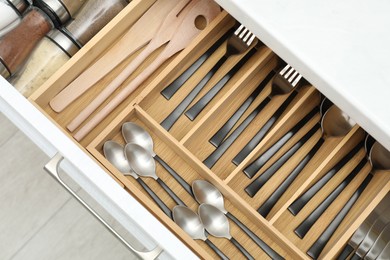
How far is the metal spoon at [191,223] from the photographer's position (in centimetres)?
98

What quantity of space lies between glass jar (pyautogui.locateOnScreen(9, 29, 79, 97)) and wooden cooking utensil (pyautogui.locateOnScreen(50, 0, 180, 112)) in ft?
0.14

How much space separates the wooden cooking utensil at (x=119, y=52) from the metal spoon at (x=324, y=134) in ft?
1.13

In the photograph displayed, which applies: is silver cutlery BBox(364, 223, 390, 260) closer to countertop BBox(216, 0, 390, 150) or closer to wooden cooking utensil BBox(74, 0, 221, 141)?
countertop BBox(216, 0, 390, 150)

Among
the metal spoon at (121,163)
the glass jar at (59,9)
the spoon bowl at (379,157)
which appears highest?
the spoon bowl at (379,157)

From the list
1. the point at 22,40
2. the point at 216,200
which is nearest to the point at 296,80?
the point at 216,200

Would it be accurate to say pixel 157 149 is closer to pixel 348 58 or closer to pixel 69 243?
pixel 348 58

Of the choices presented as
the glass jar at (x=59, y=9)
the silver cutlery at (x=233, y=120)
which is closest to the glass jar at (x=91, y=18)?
the glass jar at (x=59, y=9)

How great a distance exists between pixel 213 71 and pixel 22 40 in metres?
0.34

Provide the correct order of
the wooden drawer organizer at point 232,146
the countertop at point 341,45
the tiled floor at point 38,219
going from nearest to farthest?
1. the countertop at point 341,45
2. the wooden drawer organizer at point 232,146
3. the tiled floor at point 38,219

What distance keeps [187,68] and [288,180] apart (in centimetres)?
27

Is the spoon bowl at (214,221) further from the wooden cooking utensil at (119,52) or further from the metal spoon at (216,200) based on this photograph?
the wooden cooking utensil at (119,52)

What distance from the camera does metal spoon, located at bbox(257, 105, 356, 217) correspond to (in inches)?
39.4

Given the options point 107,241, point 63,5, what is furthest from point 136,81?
point 107,241

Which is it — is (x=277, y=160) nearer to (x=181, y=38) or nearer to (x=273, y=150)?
(x=273, y=150)
